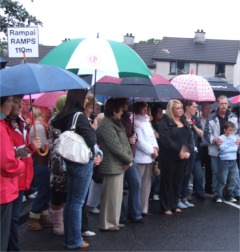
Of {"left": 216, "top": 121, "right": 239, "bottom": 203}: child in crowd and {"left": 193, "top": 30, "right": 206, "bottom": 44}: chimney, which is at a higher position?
{"left": 193, "top": 30, "right": 206, "bottom": 44}: chimney

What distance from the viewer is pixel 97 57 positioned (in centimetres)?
509

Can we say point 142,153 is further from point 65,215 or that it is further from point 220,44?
point 220,44

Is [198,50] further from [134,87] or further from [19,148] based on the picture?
[19,148]

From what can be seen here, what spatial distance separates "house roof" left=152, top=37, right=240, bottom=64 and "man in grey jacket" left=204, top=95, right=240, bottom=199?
1633 inches

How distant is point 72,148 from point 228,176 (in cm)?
411

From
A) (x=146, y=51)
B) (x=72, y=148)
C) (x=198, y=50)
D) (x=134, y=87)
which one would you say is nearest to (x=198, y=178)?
(x=134, y=87)

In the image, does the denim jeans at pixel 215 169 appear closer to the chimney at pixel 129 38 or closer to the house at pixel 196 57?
the house at pixel 196 57

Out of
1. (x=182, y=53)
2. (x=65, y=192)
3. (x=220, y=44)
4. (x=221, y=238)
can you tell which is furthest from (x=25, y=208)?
(x=220, y=44)

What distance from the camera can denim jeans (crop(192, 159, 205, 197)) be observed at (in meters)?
8.16

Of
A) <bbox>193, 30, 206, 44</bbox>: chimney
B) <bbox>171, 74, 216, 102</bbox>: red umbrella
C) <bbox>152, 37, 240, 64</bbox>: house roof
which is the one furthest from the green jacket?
<bbox>193, 30, 206, 44</bbox>: chimney

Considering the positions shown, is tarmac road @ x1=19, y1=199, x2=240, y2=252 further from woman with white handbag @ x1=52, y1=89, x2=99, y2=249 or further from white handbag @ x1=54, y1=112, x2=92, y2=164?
white handbag @ x1=54, y1=112, x2=92, y2=164

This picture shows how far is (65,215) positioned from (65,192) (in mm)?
506

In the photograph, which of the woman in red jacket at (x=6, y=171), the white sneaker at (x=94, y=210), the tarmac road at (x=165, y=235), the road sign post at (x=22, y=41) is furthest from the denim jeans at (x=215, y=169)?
the woman in red jacket at (x=6, y=171)

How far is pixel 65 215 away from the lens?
515cm
